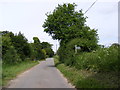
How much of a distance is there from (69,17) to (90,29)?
3.76m

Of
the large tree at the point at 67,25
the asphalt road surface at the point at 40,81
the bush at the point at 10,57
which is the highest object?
the large tree at the point at 67,25

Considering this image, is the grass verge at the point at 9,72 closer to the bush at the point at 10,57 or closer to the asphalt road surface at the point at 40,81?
the asphalt road surface at the point at 40,81

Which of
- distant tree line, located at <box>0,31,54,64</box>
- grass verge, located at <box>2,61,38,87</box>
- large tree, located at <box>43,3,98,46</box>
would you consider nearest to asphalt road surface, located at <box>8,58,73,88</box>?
grass verge, located at <box>2,61,38,87</box>

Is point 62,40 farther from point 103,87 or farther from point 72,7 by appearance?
point 103,87

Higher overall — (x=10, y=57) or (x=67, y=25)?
(x=67, y=25)

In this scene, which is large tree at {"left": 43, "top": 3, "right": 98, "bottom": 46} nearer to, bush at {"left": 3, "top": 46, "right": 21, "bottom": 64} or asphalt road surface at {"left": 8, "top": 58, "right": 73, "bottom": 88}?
bush at {"left": 3, "top": 46, "right": 21, "bottom": 64}

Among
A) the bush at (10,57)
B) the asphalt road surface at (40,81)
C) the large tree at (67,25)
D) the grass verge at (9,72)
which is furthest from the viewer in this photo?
the large tree at (67,25)

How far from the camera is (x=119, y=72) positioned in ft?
40.1

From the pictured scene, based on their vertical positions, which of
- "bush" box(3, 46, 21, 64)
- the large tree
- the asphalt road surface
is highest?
the large tree

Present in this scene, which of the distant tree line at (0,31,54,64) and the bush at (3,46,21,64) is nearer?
the bush at (3,46,21,64)

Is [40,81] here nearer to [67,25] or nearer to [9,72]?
[9,72]

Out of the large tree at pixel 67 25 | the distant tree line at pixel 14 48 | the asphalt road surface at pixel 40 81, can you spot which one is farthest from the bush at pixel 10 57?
the asphalt road surface at pixel 40 81

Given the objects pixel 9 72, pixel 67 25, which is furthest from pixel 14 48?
pixel 9 72

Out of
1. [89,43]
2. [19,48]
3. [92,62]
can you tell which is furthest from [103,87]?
[19,48]
